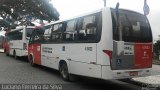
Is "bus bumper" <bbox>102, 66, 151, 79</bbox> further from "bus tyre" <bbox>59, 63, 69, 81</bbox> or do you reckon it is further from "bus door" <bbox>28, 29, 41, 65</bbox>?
"bus door" <bbox>28, 29, 41, 65</bbox>

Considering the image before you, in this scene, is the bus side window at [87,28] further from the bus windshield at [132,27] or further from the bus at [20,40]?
the bus at [20,40]

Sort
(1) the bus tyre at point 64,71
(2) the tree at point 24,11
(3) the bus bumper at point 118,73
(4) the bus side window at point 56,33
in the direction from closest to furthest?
(3) the bus bumper at point 118,73, (1) the bus tyre at point 64,71, (4) the bus side window at point 56,33, (2) the tree at point 24,11

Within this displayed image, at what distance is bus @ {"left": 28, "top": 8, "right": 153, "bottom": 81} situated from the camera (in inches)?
371

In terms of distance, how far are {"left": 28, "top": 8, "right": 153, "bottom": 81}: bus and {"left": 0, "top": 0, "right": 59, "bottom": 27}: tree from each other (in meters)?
27.4

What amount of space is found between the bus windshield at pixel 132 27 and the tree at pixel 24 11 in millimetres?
→ 29400

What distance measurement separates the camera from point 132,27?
1005cm

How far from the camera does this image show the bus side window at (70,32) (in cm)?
1141

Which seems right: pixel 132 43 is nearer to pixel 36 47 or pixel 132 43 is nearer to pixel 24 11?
pixel 36 47

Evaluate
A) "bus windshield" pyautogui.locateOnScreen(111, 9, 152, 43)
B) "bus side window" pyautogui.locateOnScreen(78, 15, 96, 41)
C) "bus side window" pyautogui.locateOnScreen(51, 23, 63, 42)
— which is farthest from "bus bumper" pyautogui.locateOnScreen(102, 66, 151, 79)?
"bus side window" pyautogui.locateOnScreen(51, 23, 63, 42)

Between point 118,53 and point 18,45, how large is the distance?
1392 centimetres

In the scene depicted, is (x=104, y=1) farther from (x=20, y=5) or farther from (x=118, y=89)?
(x=20, y=5)

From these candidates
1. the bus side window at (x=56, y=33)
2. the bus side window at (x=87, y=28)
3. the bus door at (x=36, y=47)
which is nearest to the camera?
the bus side window at (x=87, y=28)

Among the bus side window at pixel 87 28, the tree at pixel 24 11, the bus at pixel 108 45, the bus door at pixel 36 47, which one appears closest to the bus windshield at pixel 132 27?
the bus at pixel 108 45

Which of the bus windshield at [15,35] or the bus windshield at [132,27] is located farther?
the bus windshield at [15,35]
